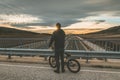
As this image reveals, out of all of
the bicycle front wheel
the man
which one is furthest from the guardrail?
the man

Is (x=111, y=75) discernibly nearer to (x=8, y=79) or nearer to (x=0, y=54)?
(x=8, y=79)

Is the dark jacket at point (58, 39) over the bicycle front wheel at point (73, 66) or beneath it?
over

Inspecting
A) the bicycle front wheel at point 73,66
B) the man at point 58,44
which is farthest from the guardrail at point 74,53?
the man at point 58,44

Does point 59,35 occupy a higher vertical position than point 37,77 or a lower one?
higher

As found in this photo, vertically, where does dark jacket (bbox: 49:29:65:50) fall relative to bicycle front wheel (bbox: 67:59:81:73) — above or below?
above

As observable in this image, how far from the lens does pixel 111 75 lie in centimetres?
977

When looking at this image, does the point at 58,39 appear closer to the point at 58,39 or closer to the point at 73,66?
the point at 58,39

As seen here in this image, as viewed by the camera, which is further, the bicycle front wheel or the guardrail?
the guardrail

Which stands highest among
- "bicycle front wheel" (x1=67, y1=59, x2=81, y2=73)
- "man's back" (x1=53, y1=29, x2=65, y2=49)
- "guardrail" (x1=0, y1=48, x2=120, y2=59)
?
"man's back" (x1=53, y1=29, x2=65, y2=49)

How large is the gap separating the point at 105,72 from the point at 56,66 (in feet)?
6.85

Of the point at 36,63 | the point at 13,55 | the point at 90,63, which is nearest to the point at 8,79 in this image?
the point at 36,63

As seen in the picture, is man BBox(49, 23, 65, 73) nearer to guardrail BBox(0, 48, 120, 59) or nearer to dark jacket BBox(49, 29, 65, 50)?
dark jacket BBox(49, 29, 65, 50)

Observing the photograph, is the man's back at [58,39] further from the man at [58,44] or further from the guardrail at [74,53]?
the guardrail at [74,53]

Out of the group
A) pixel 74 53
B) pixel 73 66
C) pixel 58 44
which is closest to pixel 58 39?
pixel 58 44
